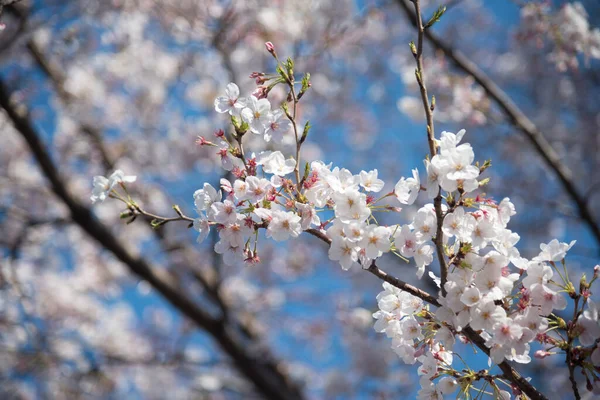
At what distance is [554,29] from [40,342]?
5.51 metres

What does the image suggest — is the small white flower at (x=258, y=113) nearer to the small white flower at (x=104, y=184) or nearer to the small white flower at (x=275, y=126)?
the small white flower at (x=275, y=126)

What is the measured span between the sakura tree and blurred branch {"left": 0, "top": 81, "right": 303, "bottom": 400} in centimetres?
2

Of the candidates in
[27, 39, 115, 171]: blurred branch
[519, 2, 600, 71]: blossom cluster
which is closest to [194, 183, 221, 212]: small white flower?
[519, 2, 600, 71]: blossom cluster

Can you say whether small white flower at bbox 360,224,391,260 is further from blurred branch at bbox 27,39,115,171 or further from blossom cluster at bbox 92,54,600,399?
blurred branch at bbox 27,39,115,171

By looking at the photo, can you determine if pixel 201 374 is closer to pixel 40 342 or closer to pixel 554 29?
pixel 40 342

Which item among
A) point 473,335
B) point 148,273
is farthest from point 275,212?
point 148,273

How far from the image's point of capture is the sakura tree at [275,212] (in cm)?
145

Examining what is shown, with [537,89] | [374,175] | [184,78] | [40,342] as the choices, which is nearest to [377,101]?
[537,89]

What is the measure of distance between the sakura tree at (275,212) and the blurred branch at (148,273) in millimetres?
22

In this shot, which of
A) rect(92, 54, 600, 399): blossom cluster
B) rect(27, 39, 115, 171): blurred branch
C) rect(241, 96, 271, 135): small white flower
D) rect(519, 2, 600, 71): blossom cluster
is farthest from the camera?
rect(27, 39, 115, 171): blurred branch

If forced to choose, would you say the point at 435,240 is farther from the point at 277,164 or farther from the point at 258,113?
the point at 258,113

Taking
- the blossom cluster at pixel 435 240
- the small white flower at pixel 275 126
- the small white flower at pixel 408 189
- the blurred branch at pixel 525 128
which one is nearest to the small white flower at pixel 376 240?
the blossom cluster at pixel 435 240

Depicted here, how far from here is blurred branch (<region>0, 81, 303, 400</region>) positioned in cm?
425

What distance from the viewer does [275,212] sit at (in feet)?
4.73
